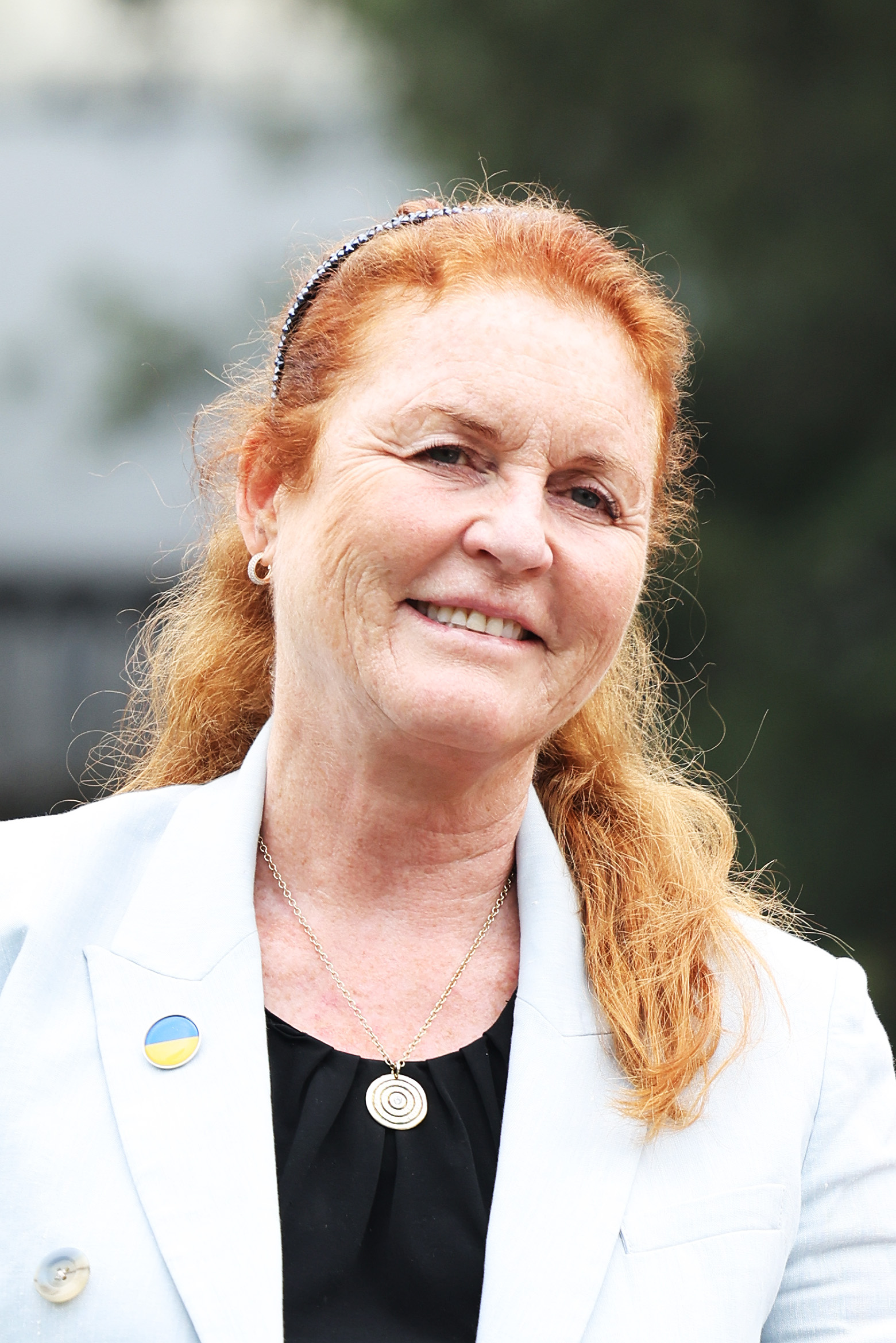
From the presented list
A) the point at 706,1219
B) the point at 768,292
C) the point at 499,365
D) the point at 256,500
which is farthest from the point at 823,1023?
the point at 768,292

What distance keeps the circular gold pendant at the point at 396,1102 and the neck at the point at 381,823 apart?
255 mm

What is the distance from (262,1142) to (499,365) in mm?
996

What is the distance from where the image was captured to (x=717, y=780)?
3.94 metres

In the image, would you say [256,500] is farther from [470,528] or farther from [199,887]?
[199,887]

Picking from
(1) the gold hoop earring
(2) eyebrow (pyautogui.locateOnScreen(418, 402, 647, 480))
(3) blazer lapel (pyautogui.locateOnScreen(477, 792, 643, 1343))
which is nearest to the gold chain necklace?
(3) blazer lapel (pyautogui.locateOnScreen(477, 792, 643, 1343))

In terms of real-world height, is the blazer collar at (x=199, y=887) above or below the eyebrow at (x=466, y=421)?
below

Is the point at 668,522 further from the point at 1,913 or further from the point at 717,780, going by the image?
the point at 717,780

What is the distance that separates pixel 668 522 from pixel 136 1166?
1.37 m

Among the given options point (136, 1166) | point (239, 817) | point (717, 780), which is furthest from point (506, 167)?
point (136, 1166)

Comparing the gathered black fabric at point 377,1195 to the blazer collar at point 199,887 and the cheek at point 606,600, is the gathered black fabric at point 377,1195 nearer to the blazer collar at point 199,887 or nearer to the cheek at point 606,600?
the blazer collar at point 199,887

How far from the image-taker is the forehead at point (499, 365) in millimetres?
1706

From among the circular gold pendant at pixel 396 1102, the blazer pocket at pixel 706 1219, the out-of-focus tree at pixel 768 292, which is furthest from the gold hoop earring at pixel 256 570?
the out-of-focus tree at pixel 768 292

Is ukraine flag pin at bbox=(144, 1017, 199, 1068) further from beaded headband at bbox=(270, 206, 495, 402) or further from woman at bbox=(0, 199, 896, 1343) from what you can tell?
beaded headband at bbox=(270, 206, 495, 402)

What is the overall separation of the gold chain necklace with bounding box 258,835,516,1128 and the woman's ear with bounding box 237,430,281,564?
507 mm
